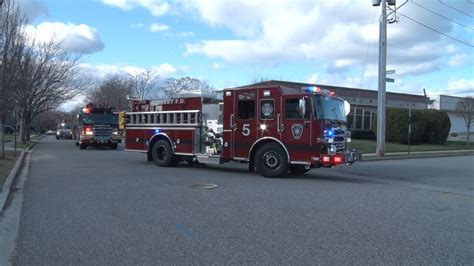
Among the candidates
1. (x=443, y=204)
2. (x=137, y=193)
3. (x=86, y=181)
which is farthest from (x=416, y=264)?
(x=86, y=181)

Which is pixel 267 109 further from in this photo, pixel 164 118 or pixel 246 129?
pixel 164 118

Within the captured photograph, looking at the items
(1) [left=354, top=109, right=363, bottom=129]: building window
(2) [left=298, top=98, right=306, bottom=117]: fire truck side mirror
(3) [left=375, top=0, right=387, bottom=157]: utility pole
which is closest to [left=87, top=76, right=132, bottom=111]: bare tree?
(1) [left=354, top=109, right=363, bottom=129]: building window

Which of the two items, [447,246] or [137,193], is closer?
[447,246]

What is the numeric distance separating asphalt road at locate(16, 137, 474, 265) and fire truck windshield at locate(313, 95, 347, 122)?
1.93 meters

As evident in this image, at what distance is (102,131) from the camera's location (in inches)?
1187

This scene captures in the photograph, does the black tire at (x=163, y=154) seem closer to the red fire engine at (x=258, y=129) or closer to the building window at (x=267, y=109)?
the red fire engine at (x=258, y=129)

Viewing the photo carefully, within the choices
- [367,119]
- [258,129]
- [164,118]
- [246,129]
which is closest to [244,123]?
[246,129]

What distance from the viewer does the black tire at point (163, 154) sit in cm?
1708

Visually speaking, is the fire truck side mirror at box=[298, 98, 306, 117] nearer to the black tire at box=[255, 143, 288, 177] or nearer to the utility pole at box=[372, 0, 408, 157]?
the black tire at box=[255, 143, 288, 177]

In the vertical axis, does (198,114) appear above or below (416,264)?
above

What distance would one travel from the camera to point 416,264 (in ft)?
18.0

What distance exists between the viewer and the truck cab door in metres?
13.3

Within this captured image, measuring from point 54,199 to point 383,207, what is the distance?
22.1 feet

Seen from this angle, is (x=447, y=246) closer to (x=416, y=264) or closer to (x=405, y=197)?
(x=416, y=264)
